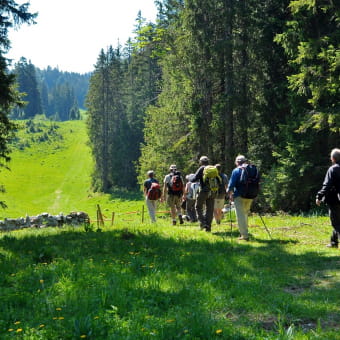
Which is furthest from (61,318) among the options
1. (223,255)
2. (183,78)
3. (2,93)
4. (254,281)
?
(183,78)

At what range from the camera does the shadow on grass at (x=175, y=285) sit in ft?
16.0

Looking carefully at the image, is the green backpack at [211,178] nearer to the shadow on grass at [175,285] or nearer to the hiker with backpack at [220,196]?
the hiker with backpack at [220,196]

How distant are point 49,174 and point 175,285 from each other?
74.5 m

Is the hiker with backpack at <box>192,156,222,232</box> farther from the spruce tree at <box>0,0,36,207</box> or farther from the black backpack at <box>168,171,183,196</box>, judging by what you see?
the spruce tree at <box>0,0,36,207</box>

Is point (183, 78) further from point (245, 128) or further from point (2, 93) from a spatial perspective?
point (2, 93)

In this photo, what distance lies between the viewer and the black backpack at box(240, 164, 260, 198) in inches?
408

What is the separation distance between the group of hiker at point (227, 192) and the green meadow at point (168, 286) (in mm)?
707

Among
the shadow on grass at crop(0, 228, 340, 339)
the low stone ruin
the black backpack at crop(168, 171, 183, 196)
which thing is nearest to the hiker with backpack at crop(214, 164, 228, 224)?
the black backpack at crop(168, 171, 183, 196)

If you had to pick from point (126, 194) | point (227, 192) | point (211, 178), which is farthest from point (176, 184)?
point (126, 194)

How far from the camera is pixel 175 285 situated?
20.0ft

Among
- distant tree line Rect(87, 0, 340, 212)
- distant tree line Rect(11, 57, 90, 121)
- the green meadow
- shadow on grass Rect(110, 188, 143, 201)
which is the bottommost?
shadow on grass Rect(110, 188, 143, 201)

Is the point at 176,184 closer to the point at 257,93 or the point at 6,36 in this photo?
the point at 6,36

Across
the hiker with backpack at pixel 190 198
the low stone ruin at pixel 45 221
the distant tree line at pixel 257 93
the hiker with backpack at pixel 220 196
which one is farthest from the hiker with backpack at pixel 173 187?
the low stone ruin at pixel 45 221

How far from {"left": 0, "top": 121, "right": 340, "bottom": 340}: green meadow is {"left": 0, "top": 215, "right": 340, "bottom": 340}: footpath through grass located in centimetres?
1
